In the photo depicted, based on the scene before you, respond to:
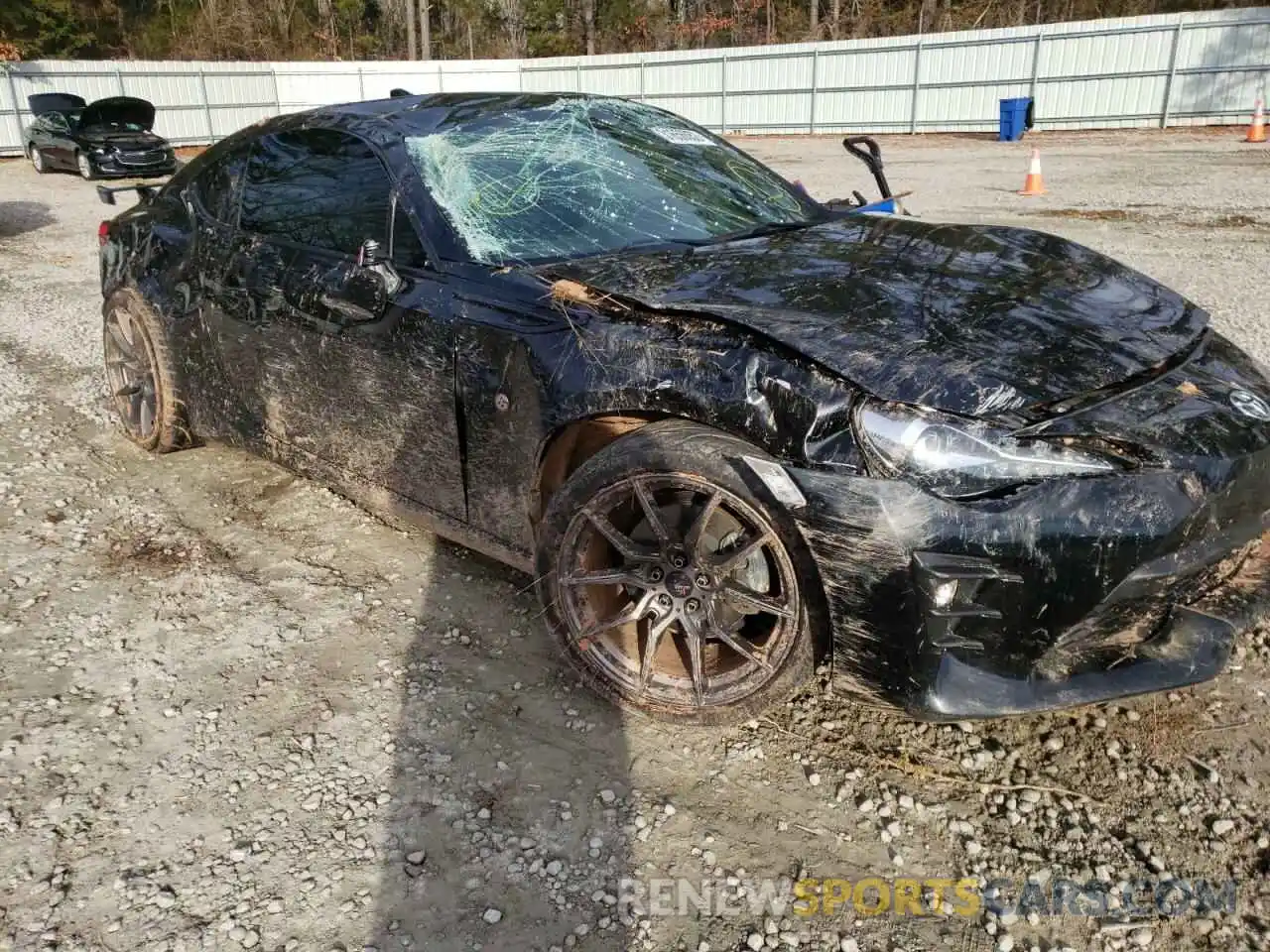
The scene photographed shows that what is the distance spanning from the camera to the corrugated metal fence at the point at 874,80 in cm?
2059

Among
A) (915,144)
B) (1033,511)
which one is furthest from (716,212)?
(915,144)

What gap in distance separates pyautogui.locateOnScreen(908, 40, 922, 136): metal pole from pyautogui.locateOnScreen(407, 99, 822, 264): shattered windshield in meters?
22.5

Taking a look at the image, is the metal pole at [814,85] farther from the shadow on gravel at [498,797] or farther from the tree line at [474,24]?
the shadow on gravel at [498,797]

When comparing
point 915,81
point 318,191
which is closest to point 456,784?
point 318,191

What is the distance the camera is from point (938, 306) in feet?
8.15

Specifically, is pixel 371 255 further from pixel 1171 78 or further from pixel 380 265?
pixel 1171 78

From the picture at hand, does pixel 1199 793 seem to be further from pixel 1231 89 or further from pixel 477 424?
pixel 1231 89

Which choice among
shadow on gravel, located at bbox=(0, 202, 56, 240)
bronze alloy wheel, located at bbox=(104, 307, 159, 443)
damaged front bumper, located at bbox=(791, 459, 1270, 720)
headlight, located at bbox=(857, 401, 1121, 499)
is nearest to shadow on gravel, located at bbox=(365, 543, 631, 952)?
damaged front bumper, located at bbox=(791, 459, 1270, 720)

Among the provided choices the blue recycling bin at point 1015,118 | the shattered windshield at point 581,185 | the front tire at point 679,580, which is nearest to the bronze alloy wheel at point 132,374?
the shattered windshield at point 581,185

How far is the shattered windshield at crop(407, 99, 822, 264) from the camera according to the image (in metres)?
3.09

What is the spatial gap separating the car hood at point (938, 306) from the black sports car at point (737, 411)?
0.01 m

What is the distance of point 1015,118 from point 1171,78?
142 inches

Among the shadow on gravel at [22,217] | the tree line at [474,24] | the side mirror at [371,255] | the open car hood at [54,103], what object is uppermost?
the tree line at [474,24]

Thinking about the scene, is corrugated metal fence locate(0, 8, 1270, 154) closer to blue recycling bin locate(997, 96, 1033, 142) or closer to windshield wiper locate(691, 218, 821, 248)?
blue recycling bin locate(997, 96, 1033, 142)
